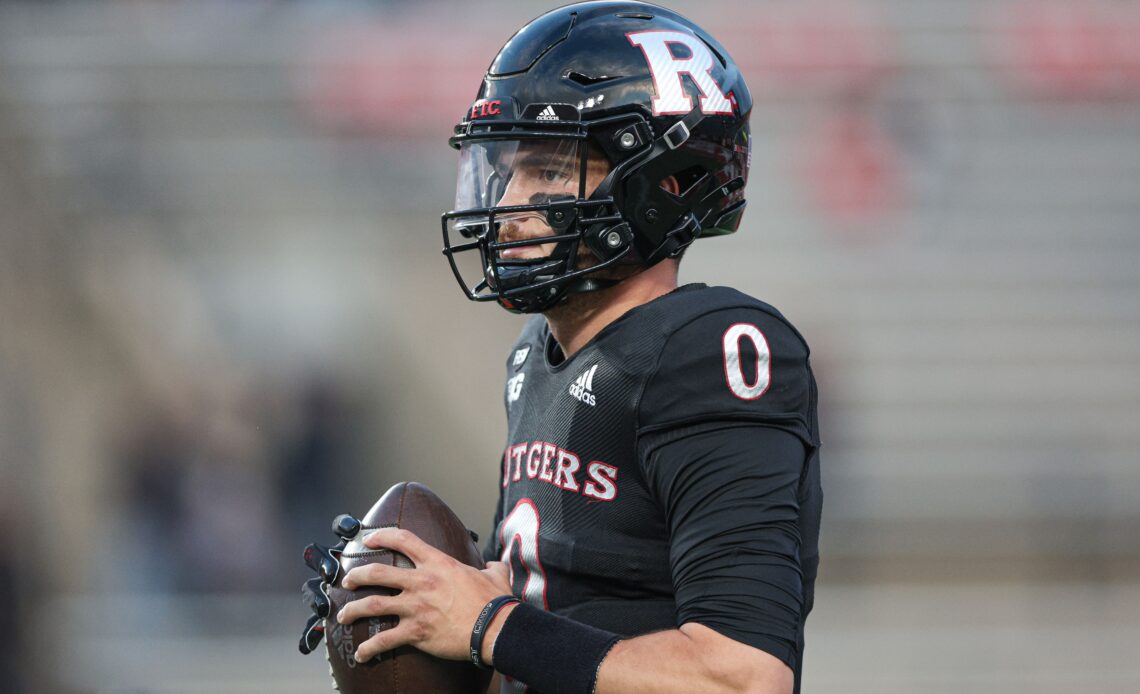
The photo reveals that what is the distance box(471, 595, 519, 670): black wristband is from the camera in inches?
63.0

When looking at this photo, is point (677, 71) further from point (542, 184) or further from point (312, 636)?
point (312, 636)

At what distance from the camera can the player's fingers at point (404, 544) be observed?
5.53 feet

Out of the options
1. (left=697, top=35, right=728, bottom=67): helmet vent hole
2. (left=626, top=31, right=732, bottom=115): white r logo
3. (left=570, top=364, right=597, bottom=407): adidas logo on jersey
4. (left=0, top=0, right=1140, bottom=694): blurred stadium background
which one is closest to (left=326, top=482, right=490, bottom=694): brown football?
(left=570, top=364, right=597, bottom=407): adidas logo on jersey

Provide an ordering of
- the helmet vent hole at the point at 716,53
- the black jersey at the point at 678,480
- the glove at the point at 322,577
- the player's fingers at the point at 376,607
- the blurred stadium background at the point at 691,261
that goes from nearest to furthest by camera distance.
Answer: the black jersey at the point at 678,480
the player's fingers at the point at 376,607
the glove at the point at 322,577
the helmet vent hole at the point at 716,53
the blurred stadium background at the point at 691,261

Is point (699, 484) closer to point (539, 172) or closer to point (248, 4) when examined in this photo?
point (539, 172)

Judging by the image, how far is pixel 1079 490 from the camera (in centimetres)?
663

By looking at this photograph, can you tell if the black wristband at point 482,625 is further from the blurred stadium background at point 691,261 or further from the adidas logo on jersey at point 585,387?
the blurred stadium background at point 691,261

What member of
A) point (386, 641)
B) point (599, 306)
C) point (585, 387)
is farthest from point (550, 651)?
point (599, 306)

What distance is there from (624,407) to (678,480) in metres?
0.14

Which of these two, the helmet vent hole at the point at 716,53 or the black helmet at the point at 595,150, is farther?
the helmet vent hole at the point at 716,53

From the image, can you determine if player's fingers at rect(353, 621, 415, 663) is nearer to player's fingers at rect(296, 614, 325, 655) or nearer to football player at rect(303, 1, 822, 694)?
football player at rect(303, 1, 822, 694)

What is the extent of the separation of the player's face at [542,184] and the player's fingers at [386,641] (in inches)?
22.1

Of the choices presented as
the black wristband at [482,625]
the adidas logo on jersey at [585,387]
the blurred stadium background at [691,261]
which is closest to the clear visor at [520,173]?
the adidas logo on jersey at [585,387]

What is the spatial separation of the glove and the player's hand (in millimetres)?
72
